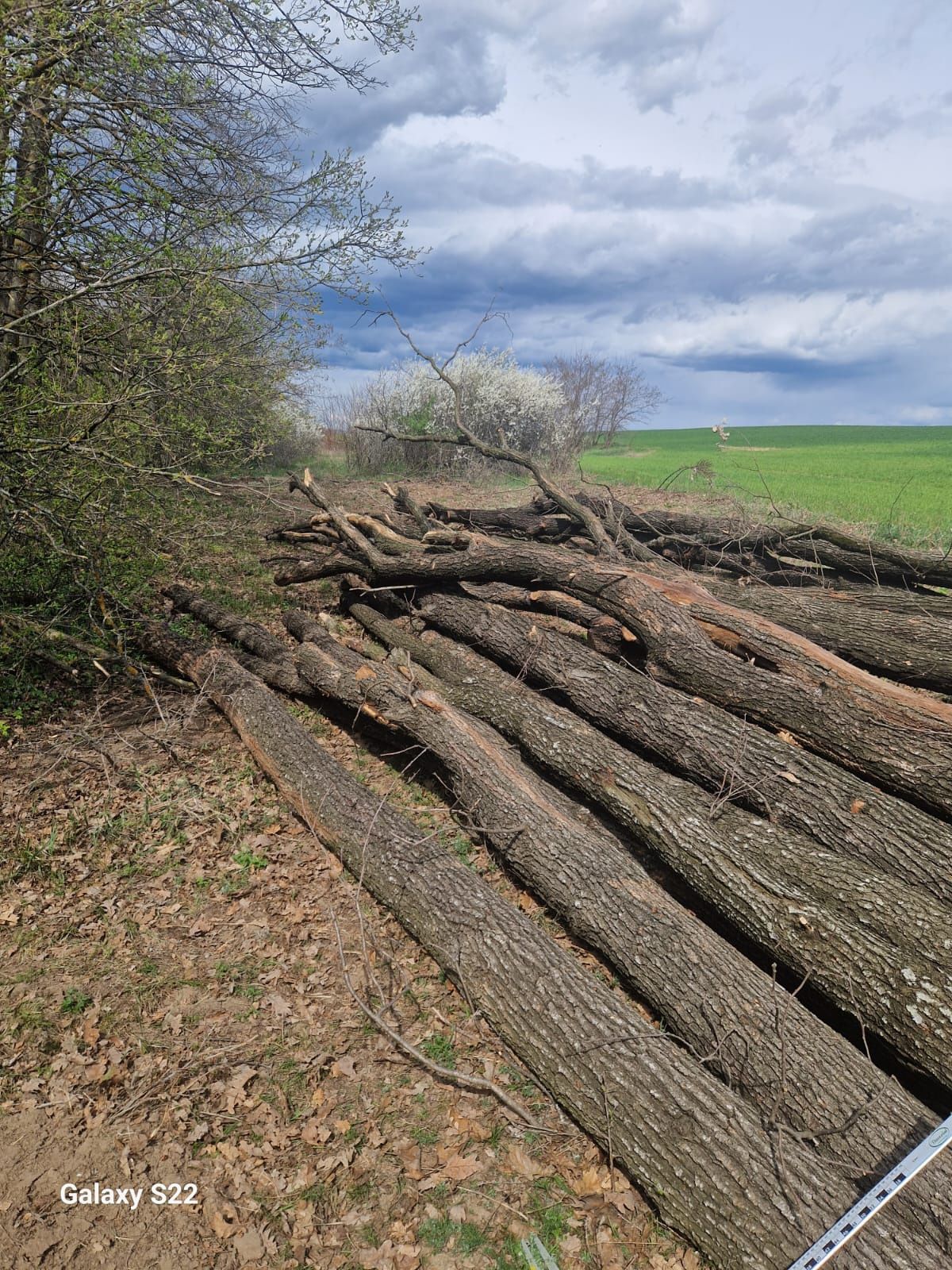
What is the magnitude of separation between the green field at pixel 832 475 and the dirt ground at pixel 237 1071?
22.6ft

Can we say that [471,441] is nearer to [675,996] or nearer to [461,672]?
[461,672]

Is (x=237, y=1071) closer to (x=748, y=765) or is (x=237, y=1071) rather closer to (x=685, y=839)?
(x=685, y=839)

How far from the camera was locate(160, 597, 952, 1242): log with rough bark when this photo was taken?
3.29m

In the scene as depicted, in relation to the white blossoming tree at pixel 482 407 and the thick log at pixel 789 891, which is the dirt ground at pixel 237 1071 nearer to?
the thick log at pixel 789 891

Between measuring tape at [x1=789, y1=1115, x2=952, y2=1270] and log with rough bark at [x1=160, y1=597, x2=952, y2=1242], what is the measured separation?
0.10 m

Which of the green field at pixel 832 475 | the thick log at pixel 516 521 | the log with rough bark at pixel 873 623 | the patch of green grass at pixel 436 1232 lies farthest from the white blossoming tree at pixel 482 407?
the patch of green grass at pixel 436 1232

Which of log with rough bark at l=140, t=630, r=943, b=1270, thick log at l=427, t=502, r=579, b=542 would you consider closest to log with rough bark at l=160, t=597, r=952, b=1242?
log with rough bark at l=140, t=630, r=943, b=1270

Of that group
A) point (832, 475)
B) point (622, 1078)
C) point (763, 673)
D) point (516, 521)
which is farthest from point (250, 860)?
point (832, 475)

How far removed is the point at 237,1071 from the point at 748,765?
3569mm

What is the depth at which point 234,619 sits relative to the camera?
27.7 feet

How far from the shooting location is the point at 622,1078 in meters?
3.35

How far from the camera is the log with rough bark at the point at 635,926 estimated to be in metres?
3.29

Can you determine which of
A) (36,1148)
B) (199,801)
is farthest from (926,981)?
(199,801)

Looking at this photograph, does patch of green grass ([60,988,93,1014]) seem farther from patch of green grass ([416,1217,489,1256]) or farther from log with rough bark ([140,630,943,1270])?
patch of green grass ([416,1217,489,1256])
